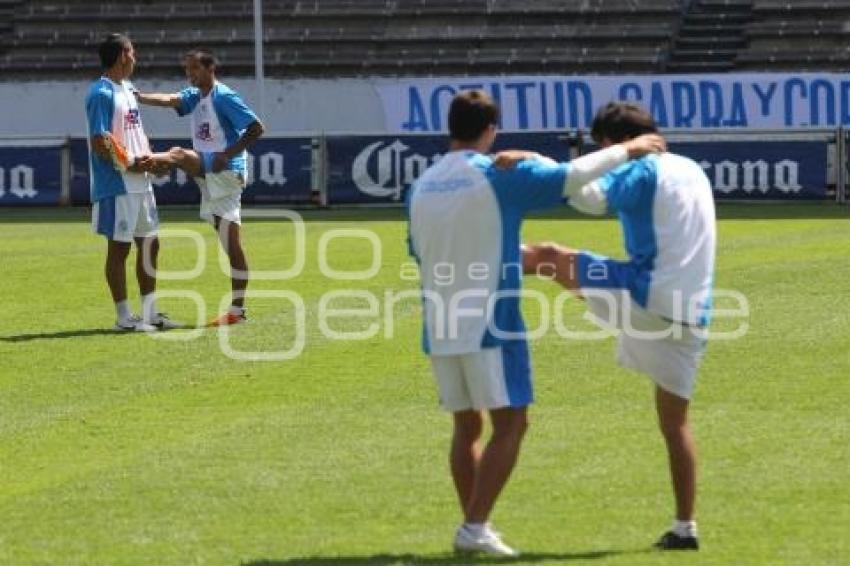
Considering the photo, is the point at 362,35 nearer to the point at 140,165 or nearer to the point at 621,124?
the point at 140,165

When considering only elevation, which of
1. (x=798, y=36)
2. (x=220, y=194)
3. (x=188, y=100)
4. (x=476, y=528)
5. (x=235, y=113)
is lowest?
(x=476, y=528)

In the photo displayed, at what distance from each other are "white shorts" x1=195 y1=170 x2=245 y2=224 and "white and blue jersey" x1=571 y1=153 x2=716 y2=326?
8.41 m

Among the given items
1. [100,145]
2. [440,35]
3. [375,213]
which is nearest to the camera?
[100,145]

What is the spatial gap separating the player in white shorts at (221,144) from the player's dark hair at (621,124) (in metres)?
7.94

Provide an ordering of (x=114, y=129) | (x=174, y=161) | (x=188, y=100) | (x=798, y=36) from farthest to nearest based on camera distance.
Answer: (x=798, y=36), (x=188, y=100), (x=114, y=129), (x=174, y=161)

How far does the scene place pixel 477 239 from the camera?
844cm

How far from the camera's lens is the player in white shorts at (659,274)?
28.0 ft

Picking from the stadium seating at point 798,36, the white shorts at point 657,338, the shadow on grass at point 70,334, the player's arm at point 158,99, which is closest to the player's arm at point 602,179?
the white shorts at point 657,338

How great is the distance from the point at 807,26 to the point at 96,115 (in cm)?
2441

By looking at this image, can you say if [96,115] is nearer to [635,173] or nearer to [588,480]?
[588,480]

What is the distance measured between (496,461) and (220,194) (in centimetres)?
857

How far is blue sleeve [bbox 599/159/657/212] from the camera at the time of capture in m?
8.50

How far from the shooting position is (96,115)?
15891mm

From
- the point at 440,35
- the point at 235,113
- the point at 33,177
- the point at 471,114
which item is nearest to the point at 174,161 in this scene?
the point at 235,113
